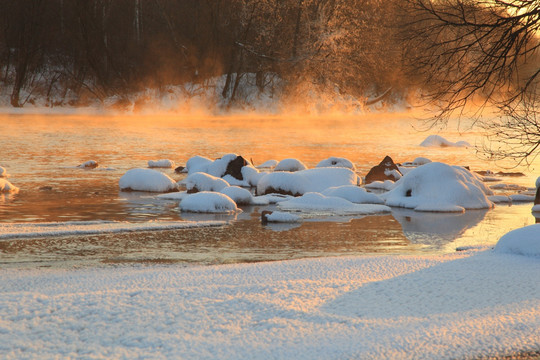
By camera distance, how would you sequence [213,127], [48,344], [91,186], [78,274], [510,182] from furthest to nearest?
1. [213,127]
2. [510,182]
3. [91,186]
4. [78,274]
5. [48,344]

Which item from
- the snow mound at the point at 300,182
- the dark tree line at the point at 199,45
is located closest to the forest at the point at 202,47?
the dark tree line at the point at 199,45

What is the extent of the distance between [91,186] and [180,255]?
7.79 m

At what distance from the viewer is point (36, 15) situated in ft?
153

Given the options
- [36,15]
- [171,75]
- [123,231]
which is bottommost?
[123,231]

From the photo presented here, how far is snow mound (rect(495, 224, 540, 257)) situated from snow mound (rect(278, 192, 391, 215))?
4.56 meters

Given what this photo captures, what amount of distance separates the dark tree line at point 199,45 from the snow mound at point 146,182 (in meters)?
30.4

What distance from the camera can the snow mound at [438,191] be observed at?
503 inches

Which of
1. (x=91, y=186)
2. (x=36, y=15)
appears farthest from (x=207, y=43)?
(x=91, y=186)

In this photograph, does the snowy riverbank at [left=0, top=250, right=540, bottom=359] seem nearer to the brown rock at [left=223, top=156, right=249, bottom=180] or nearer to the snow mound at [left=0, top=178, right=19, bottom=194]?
the snow mound at [left=0, top=178, right=19, bottom=194]

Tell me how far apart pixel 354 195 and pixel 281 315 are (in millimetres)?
8476

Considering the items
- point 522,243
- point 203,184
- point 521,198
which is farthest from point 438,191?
point 522,243

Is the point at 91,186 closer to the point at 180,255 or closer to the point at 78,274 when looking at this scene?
the point at 180,255

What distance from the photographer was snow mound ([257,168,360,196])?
14.0 m

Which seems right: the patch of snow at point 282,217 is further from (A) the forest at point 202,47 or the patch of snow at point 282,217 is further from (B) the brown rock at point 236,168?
(A) the forest at point 202,47
